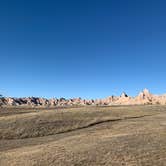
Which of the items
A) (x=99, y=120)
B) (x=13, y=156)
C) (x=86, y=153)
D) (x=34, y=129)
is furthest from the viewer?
(x=99, y=120)

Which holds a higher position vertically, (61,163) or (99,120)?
(99,120)

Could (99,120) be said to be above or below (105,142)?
above

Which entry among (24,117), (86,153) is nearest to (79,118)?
(24,117)

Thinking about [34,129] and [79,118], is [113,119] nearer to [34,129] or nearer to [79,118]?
[79,118]

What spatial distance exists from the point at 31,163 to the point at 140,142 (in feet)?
38.8

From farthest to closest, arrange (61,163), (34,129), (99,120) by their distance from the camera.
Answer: (99,120), (34,129), (61,163)

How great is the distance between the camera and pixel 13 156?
3091 centimetres

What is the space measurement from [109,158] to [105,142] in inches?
271

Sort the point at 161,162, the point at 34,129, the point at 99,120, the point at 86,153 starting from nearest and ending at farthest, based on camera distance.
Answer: the point at 161,162 < the point at 86,153 < the point at 34,129 < the point at 99,120

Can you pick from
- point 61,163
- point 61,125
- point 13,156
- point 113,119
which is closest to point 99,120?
point 113,119

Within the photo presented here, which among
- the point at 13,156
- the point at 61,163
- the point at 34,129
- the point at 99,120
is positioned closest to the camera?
the point at 61,163

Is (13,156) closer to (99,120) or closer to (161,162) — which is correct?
(161,162)

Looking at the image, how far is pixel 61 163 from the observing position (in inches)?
1018

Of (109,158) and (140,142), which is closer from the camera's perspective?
(109,158)
